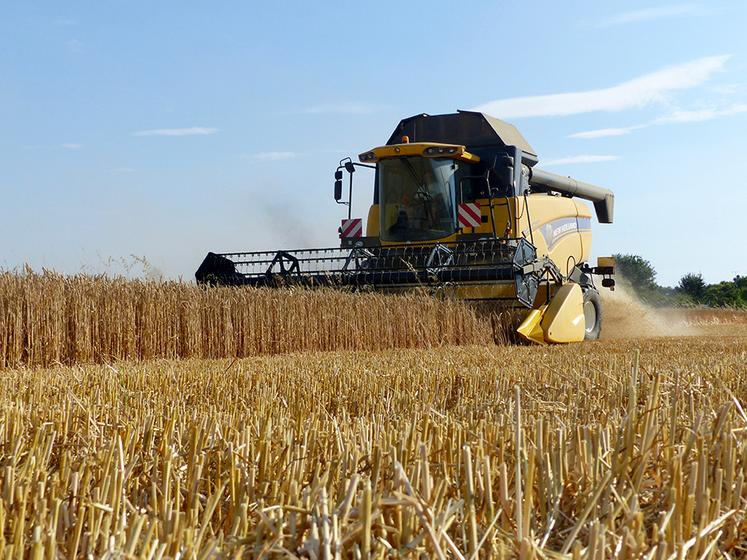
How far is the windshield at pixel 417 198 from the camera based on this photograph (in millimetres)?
11680

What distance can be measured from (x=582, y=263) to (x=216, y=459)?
40.5 feet

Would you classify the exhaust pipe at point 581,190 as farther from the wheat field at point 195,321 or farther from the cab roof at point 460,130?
the wheat field at point 195,321

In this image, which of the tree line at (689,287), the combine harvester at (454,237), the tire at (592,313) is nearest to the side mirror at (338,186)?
the combine harvester at (454,237)

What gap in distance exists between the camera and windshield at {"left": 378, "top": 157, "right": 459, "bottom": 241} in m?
11.7

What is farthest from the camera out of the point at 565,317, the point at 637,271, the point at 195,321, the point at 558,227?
the point at 637,271

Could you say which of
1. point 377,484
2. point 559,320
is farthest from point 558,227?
point 377,484

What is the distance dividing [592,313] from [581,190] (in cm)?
352

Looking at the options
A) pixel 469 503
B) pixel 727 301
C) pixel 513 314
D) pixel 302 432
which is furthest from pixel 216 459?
pixel 727 301

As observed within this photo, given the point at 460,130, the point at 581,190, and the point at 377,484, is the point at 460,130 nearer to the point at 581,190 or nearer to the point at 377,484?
the point at 581,190

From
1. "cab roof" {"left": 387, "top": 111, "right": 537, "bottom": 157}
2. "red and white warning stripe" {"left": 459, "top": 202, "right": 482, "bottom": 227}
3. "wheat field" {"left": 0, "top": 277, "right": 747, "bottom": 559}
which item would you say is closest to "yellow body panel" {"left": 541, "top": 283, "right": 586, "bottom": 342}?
"red and white warning stripe" {"left": 459, "top": 202, "right": 482, "bottom": 227}

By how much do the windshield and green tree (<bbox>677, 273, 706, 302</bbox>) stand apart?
31.9 metres

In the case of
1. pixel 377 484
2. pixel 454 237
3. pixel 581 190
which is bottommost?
pixel 377 484

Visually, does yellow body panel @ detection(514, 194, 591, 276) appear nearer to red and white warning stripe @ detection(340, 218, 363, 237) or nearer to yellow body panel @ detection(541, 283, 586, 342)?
yellow body panel @ detection(541, 283, 586, 342)

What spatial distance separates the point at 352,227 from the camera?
12.3m
